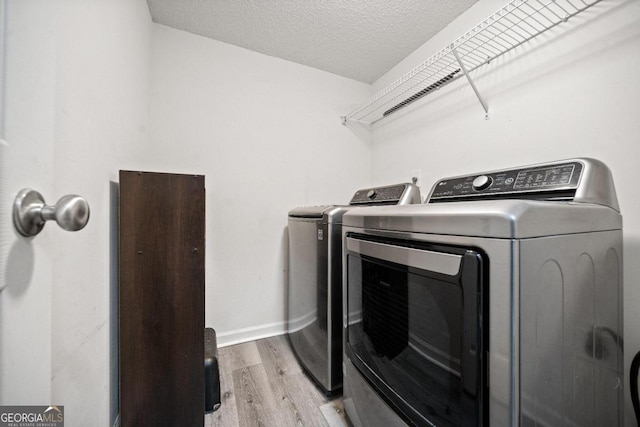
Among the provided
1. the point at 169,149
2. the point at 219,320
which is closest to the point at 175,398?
the point at 219,320

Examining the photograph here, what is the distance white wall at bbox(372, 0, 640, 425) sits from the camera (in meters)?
0.87

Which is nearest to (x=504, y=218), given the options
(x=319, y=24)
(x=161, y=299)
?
(x=161, y=299)

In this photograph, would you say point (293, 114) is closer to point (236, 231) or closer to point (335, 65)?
point (335, 65)

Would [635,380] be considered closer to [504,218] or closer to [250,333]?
[504,218]

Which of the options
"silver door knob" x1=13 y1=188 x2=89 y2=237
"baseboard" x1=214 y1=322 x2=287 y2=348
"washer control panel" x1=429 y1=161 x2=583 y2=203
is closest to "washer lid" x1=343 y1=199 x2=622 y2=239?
"washer control panel" x1=429 y1=161 x2=583 y2=203

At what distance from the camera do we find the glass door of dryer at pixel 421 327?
58 centimetres

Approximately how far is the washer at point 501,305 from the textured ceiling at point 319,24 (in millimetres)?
1223

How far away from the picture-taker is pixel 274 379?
1401mm

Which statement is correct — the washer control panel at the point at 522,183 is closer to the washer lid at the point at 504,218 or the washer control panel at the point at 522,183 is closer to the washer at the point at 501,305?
the washer at the point at 501,305

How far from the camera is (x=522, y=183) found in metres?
0.88

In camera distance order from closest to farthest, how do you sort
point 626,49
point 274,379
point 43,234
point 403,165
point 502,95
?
point 43,234 < point 626,49 < point 502,95 < point 274,379 < point 403,165

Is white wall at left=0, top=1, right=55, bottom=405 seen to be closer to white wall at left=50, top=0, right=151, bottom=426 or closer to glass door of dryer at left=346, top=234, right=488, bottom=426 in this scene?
white wall at left=50, top=0, right=151, bottom=426

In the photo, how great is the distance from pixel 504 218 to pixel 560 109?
994 mm

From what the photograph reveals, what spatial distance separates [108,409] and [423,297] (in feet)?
4.20
